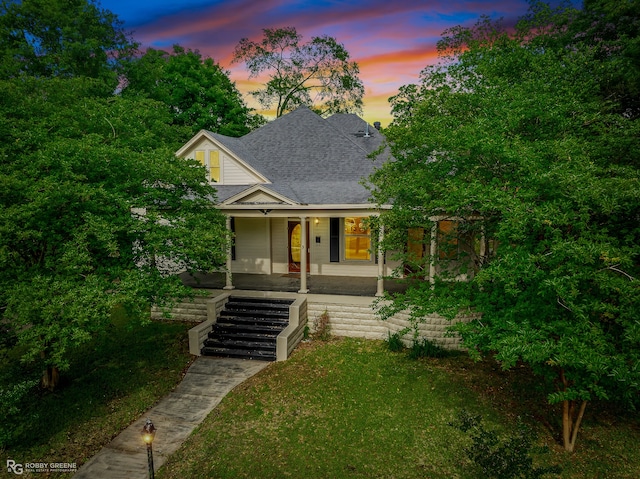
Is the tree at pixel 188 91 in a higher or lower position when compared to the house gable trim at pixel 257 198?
higher

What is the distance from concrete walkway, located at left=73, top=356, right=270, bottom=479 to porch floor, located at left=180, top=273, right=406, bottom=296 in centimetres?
378

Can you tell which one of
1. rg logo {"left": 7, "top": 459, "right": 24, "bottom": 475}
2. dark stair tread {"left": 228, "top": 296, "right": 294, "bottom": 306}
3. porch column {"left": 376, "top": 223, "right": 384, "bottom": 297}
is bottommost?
rg logo {"left": 7, "top": 459, "right": 24, "bottom": 475}

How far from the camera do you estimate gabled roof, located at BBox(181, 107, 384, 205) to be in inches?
601

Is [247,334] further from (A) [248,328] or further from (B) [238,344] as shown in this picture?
(B) [238,344]

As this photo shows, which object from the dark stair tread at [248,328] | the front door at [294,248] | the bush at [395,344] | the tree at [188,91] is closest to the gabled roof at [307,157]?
the front door at [294,248]

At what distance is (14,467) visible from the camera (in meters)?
6.99

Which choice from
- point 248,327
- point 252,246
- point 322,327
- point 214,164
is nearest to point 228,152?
point 214,164

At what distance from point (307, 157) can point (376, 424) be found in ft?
42.7

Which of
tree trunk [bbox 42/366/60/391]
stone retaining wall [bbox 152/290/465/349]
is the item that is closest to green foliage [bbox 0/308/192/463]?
tree trunk [bbox 42/366/60/391]

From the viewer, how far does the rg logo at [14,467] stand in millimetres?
6926

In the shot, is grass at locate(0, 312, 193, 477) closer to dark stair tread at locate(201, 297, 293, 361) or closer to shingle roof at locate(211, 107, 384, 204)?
dark stair tread at locate(201, 297, 293, 361)

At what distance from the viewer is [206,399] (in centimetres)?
927

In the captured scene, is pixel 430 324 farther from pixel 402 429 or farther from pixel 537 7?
pixel 537 7

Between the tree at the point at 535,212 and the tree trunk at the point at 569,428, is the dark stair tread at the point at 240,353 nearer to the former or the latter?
the tree at the point at 535,212
